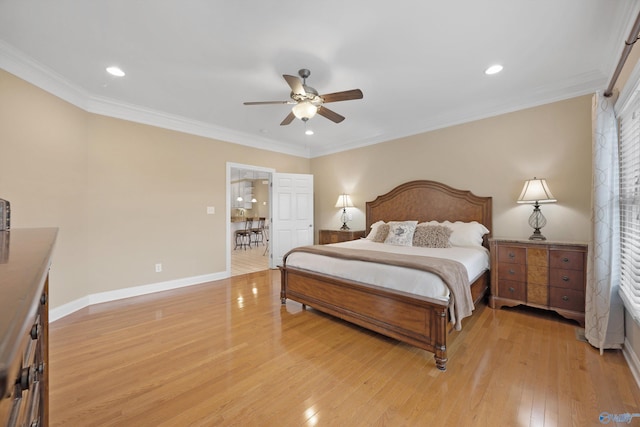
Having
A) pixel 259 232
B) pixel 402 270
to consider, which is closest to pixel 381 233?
pixel 402 270

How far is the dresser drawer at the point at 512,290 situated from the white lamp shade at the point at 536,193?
97 cm

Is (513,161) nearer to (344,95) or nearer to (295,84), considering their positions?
(344,95)

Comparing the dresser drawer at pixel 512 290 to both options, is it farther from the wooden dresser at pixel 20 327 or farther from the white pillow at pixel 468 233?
the wooden dresser at pixel 20 327

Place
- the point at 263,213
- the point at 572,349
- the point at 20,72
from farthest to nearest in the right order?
the point at 263,213 < the point at 20,72 < the point at 572,349

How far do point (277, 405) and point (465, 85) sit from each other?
143 inches

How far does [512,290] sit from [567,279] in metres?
0.51

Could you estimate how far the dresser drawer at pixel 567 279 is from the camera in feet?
8.74

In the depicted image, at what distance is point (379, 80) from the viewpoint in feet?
9.68

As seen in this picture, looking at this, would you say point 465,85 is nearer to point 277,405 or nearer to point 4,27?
point 277,405

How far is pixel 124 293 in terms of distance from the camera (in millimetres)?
3586

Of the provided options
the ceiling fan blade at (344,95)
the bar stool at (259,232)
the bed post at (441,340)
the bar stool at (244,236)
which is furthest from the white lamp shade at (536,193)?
the bar stool at (259,232)

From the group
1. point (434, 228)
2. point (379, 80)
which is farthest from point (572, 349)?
point (379, 80)

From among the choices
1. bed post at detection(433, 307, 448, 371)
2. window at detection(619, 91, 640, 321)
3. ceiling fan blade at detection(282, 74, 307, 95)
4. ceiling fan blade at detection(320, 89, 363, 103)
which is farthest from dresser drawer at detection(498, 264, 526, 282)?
ceiling fan blade at detection(282, 74, 307, 95)

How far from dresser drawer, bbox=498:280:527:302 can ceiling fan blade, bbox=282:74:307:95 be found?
309 cm
